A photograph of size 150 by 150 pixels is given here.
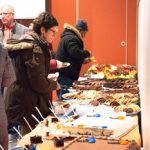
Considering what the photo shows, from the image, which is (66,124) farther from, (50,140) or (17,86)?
(17,86)

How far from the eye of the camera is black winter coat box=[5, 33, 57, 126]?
2.95 m

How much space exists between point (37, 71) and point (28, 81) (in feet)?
0.43

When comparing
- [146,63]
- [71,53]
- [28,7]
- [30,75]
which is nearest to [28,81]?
[30,75]

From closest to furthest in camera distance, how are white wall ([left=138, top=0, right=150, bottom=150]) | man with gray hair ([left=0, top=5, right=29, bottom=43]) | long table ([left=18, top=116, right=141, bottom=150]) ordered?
1. white wall ([left=138, top=0, right=150, bottom=150])
2. long table ([left=18, top=116, right=141, bottom=150])
3. man with gray hair ([left=0, top=5, right=29, bottom=43])

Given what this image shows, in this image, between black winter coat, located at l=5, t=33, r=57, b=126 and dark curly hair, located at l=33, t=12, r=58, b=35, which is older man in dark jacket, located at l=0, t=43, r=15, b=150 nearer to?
black winter coat, located at l=5, t=33, r=57, b=126

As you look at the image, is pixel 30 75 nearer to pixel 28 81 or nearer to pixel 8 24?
pixel 28 81

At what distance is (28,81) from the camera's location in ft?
9.93

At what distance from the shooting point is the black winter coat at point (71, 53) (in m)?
4.85

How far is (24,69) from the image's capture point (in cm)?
299

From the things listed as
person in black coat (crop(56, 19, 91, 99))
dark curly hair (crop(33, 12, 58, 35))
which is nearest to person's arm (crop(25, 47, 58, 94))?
dark curly hair (crop(33, 12, 58, 35))

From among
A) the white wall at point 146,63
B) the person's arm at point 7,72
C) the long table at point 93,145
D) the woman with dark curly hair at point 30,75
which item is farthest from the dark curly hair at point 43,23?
the white wall at point 146,63

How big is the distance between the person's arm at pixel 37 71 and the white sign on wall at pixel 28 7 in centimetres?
384

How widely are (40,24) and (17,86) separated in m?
0.47

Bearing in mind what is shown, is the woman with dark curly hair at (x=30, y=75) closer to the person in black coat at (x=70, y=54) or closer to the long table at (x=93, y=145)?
the long table at (x=93, y=145)
